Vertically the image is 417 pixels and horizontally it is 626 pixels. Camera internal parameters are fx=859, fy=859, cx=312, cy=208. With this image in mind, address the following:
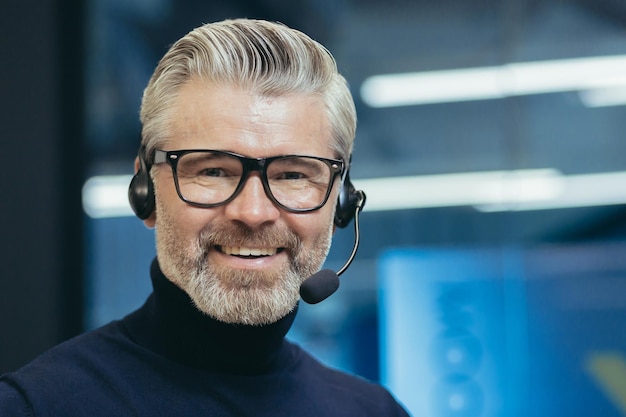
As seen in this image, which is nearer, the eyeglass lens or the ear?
the eyeglass lens

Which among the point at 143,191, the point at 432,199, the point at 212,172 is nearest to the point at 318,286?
the point at 212,172

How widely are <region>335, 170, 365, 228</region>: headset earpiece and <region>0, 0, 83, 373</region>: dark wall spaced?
230cm

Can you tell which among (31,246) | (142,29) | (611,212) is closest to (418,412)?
(611,212)

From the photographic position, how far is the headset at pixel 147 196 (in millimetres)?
Answer: 1408

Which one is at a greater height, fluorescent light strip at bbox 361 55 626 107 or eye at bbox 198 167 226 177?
fluorescent light strip at bbox 361 55 626 107

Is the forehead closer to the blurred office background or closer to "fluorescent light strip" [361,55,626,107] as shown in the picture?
the blurred office background

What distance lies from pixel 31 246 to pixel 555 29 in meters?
2.38

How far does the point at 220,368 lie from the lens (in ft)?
4.51

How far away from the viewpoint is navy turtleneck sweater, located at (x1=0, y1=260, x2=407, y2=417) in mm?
1251

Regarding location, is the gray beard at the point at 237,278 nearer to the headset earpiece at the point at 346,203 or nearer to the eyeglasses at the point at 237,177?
the eyeglasses at the point at 237,177

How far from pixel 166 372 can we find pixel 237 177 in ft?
1.09

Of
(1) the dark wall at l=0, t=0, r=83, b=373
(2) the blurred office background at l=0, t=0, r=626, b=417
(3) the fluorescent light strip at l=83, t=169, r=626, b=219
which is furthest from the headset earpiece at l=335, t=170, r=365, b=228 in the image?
(1) the dark wall at l=0, t=0, r=83, b=373

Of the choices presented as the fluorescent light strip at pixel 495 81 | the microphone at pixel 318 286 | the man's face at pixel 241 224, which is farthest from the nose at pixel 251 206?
the fluorescent light strip at pixel 495 81

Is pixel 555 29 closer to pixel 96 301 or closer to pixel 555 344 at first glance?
pixel 555 344
